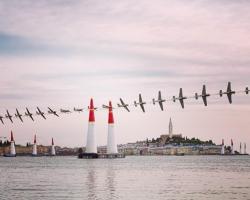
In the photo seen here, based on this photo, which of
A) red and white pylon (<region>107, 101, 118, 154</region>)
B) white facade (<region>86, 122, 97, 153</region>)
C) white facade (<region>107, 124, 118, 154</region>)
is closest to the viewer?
white facade (<region>86, 122, 97, 153</region>)

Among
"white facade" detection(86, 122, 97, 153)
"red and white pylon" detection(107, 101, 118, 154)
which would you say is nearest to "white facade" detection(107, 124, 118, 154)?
"red and white pylon" detection(107, 101, 118, 154)

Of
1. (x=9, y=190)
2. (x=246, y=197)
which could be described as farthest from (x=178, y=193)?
(x=9, y=190)

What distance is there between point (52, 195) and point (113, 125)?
395 ft

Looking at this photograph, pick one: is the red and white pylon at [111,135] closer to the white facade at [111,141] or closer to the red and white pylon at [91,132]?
the white facade at [111,141]

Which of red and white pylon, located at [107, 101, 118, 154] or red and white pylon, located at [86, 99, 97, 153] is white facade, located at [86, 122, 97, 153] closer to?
red and white pylon, located at [86, 99, 97, 153]

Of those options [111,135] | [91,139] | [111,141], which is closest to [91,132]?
[91,139]

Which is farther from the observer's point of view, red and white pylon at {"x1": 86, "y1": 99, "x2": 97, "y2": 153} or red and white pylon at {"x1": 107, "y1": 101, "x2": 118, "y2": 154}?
red and white pylon at {"x1": 107, "y1": 101, "x2": 118, "y2": 154}

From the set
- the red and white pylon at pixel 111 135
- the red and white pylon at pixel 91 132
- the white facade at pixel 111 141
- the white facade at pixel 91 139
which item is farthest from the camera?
the white facade at pixel 111 141

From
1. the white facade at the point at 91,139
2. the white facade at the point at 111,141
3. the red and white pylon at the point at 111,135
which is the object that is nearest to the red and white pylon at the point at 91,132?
the white facade at the point at 91,139

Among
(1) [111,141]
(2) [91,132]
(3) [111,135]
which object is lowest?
(1) [111,141]

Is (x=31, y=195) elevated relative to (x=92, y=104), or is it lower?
lower

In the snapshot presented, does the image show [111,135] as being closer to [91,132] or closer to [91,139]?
[91,139]

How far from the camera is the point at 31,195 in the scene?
206ft

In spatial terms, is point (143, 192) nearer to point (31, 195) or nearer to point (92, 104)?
point (31, 195)
